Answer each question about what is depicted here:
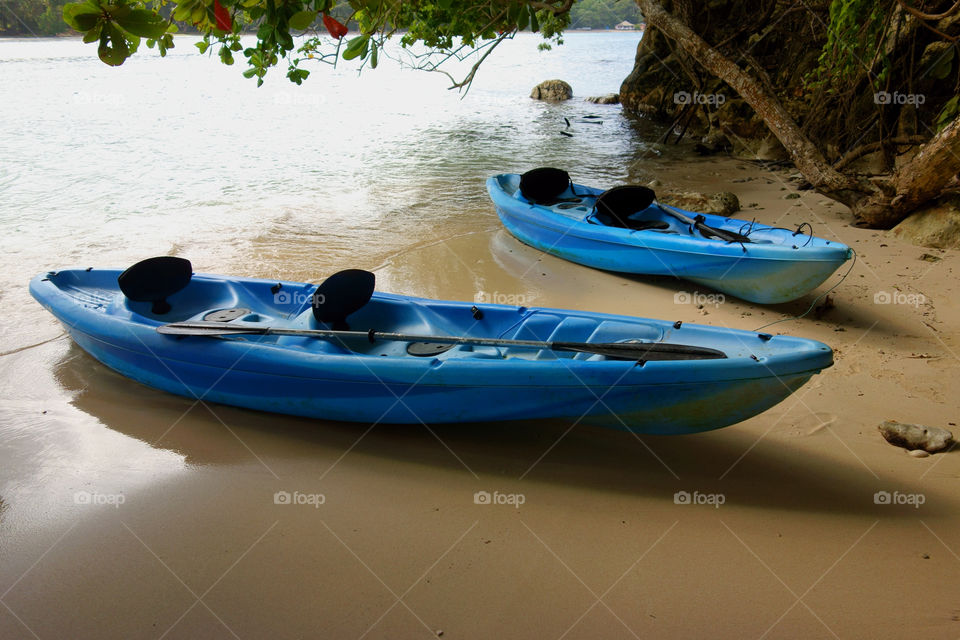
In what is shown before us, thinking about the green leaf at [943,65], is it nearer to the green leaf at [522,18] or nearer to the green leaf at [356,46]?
the green leaf at [522,18]

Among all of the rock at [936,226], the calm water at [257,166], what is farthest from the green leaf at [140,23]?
the rock at [936,226]

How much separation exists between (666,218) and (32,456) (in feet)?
16.4

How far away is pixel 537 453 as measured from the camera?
11.2ft

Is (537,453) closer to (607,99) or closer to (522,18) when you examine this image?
(522,18)

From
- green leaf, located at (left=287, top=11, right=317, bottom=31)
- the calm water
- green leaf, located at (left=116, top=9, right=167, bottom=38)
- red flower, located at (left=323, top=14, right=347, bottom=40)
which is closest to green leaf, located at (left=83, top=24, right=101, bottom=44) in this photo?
green leaf, located at (left=116, top=9, right=167, bottom=38)

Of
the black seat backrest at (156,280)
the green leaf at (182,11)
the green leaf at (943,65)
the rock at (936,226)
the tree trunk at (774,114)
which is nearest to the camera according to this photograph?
the green leaf at (182,11)

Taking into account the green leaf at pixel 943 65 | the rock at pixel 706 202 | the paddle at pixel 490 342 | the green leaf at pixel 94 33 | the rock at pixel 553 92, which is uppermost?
the green leaf at pixel 94 33

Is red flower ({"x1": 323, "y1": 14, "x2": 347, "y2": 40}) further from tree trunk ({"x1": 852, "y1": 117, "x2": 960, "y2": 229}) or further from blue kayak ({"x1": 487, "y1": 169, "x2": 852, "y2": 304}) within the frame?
tree trunk ({"x1": 852, "y1": 117, "x2": 960, "y2": 229})

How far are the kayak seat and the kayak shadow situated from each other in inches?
104

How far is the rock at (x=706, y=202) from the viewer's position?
720 centimetres

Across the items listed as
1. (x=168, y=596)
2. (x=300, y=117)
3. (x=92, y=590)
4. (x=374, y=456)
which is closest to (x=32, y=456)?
(x=92, y=590)

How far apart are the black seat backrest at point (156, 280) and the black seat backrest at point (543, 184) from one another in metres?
3.47

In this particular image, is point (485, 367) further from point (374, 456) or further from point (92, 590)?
point (92, 590)

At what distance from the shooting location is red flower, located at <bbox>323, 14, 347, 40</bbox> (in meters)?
2.59
